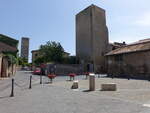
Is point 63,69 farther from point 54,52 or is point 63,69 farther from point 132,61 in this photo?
point 132,61

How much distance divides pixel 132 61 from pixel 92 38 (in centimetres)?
1910

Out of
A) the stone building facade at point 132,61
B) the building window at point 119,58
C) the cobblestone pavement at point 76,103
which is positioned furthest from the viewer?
the building window at point 119,58

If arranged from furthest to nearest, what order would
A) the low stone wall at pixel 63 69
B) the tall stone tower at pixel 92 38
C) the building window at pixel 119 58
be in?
the tall stone tower at pixel 92 38, the low stone wall at pixel 63 69, the building window at pixel 119 58

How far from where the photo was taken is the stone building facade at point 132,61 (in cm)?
2934

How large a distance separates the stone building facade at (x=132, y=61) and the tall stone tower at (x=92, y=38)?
994 centimetres

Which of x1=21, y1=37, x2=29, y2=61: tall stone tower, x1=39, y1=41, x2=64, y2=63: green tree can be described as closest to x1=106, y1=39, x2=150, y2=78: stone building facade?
x1=39, y1=41, x2=64, y2=63: green tree

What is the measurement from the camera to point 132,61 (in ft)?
105

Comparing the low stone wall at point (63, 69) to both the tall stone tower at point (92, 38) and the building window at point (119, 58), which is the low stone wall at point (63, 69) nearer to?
the tall stone tower at point (92, 38)

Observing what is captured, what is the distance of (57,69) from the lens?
1598 inches

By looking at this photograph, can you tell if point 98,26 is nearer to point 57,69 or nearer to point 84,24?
point 84,24

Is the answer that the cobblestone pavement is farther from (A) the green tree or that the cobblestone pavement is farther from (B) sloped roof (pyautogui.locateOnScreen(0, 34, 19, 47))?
(A) the green tree

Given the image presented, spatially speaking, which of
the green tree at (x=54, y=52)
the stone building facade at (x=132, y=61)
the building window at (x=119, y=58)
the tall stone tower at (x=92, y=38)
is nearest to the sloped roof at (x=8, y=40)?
the green tree at (x=54, y=52)

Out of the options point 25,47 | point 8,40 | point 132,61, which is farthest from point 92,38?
point 25,47

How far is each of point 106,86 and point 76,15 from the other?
1907 inches
